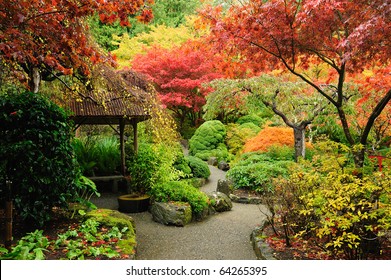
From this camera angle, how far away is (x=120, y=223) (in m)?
4.90

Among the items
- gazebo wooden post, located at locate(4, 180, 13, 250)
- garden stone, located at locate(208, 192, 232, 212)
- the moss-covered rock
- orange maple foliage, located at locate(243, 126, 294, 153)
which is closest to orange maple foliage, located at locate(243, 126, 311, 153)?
orange maple foliage, located at locate(243, 126, 294, 153)

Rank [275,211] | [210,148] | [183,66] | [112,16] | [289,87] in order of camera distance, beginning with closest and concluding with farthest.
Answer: [112,16] → [275,211] → [289,87] → [183,66] → [210,148]

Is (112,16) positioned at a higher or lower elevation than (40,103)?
higher

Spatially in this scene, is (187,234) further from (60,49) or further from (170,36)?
(170,36)

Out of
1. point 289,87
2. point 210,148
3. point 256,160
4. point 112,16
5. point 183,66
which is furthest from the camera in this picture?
point 210,148

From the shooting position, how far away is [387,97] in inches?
163

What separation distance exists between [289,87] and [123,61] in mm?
8410

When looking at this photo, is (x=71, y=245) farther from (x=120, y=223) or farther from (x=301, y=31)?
(x=301, y=31)

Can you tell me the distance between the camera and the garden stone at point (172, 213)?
6219 mm

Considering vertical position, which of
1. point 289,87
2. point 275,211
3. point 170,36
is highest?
point 170,36

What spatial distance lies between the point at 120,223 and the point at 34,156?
1.55 metres

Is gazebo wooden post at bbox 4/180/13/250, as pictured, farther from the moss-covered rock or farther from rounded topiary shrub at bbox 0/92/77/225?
the moss-covered rock

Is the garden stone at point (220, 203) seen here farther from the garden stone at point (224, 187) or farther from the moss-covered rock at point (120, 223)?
the moss-covered rock at point (120, 223)

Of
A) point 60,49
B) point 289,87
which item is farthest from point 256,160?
point 60,49
